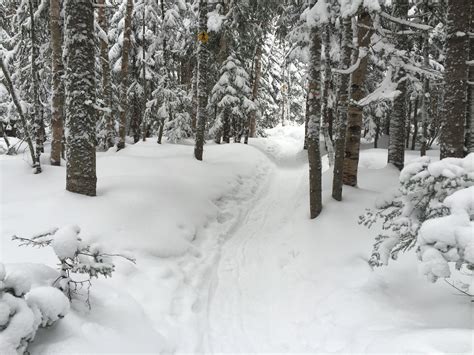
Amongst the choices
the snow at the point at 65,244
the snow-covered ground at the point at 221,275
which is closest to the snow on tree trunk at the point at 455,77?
the snow-covered ground at the point at 221,275

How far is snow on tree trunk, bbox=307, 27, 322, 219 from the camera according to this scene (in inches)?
323

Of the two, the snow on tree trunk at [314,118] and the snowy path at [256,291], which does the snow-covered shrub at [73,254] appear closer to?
the snowy path at [256,291]

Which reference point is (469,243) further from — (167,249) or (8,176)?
(8,176)

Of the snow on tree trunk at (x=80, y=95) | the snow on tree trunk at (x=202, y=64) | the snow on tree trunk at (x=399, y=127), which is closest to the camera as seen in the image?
the snow on tree trunk at (x=80, y=95)

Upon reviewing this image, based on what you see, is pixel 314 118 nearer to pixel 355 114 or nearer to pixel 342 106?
pixel 342 106

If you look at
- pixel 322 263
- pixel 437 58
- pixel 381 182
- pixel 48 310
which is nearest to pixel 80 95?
pixel 48 310

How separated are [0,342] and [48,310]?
54 cm

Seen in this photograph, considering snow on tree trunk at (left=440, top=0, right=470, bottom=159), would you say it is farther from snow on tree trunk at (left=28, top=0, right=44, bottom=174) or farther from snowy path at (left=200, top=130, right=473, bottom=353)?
snow on tree trunk at (left=28, top=0, right=44, bottom=174)

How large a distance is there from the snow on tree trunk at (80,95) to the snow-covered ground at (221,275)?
1.79 ft

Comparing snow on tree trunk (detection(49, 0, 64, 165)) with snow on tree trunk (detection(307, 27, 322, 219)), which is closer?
snow on tree trunk (detection(307, 27, 322, 219))

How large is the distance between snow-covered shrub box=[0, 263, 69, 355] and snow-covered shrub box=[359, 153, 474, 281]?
3.68 m

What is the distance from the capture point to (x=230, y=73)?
68.8 ft

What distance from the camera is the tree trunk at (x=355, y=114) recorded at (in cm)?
880

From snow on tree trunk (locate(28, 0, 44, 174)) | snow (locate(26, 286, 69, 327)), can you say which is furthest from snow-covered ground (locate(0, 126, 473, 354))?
snow on tree trunk (locate(28, 0, 44, 174))
